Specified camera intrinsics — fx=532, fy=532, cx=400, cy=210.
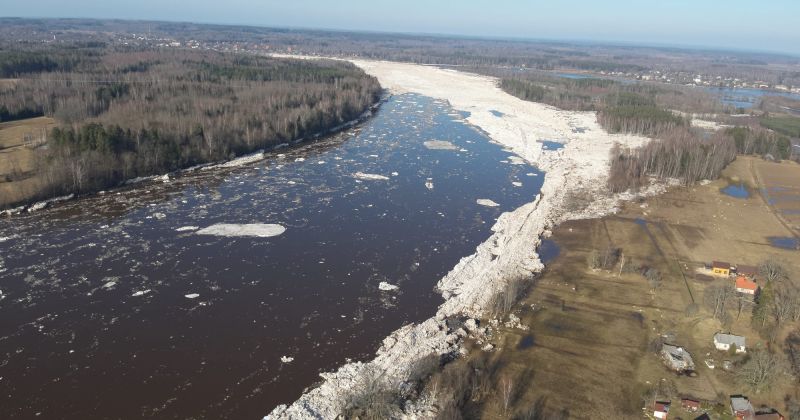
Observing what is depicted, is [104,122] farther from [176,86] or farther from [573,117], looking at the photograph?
[573,117]

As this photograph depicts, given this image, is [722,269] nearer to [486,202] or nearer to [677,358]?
[677,358]

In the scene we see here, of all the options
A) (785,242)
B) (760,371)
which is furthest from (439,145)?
(760,371)

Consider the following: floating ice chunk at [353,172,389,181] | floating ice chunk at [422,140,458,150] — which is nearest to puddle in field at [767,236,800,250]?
floating ice chunk at [353,172,389,181]

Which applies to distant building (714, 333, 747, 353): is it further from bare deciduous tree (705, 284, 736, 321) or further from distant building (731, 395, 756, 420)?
distant building (731, 395, 756, 420)

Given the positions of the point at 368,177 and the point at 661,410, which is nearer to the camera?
the point at 661,410

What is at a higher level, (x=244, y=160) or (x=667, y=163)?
(x=667, y=163)

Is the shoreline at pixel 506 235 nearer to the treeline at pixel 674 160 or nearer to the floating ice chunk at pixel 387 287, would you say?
the treeline at pixel 674 160

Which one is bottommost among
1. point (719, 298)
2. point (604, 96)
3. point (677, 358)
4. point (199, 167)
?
point (677, 358)
